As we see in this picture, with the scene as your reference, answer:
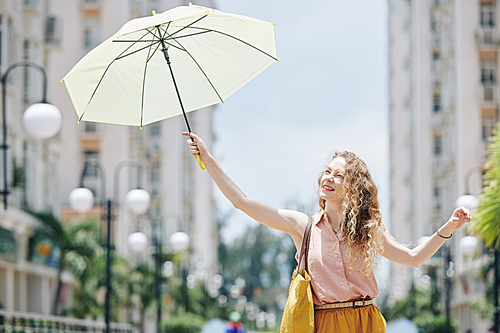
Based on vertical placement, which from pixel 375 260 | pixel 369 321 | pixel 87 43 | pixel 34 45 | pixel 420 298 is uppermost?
pixel 87 43

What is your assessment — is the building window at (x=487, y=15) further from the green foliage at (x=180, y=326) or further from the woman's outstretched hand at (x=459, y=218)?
the woman's outstretched hand at (x=459, y=218)

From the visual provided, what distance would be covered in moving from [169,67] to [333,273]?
7.04ft

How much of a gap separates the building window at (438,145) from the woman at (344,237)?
171ft

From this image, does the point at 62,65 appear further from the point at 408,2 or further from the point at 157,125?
the point at 408,2

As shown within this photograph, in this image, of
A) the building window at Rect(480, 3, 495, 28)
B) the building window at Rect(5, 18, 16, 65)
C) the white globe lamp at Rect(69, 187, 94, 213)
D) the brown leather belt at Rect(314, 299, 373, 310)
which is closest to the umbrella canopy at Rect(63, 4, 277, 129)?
the brown leather belt at Rect(314, 299, 373, 310)

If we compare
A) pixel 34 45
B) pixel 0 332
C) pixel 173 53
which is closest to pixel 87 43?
pixel 34 45

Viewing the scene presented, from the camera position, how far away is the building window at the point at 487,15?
135ft

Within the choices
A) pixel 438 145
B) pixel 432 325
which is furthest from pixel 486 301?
pixel 438 145

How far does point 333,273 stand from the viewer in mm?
4496

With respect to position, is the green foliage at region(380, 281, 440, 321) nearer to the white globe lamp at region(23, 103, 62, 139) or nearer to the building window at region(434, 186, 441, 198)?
the building window at region(434, 186, 441, 198)

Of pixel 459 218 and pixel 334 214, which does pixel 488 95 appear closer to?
pixel 459 218

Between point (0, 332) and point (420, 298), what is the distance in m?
35.0

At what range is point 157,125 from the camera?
6178 cm

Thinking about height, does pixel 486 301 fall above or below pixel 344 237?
below
